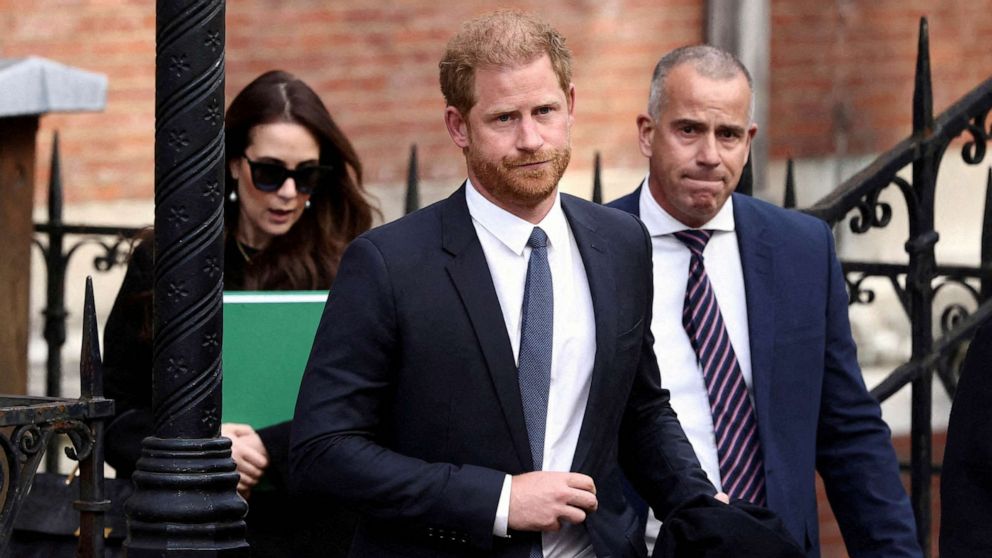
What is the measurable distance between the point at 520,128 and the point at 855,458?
135 cm

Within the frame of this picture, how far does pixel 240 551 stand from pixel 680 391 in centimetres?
100

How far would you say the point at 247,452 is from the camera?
3.77 metres

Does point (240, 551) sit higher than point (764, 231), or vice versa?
point (764, 231)

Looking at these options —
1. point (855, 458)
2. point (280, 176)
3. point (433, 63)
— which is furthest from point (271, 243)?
point (433, 63)

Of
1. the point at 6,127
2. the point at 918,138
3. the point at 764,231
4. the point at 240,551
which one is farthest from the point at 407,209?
the point at 240,551

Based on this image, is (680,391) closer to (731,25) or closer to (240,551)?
(240,551)

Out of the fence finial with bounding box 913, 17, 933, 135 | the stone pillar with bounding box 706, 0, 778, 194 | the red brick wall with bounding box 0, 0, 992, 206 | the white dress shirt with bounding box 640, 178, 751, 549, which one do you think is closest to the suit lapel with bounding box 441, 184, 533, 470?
the white dress shirt with bounding box 640, 178, 751, 549

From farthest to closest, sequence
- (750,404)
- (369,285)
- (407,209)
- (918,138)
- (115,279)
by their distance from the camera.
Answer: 1. (115,279)
2. (407,209)
3. (918,138)
4. (750,404)
5. (369,285)

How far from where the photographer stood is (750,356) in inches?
151

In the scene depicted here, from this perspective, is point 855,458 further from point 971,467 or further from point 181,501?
point 181,501

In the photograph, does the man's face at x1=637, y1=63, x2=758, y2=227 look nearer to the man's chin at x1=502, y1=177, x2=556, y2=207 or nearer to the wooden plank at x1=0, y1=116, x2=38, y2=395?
the man's chin at x1=502, y1=177, x2=556, y2=207

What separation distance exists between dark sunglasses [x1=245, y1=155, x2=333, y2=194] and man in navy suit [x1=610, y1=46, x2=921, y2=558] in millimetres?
726

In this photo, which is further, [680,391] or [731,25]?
[731,25]

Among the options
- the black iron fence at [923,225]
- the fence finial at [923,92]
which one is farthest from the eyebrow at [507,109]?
the fence finial at [923,92]
